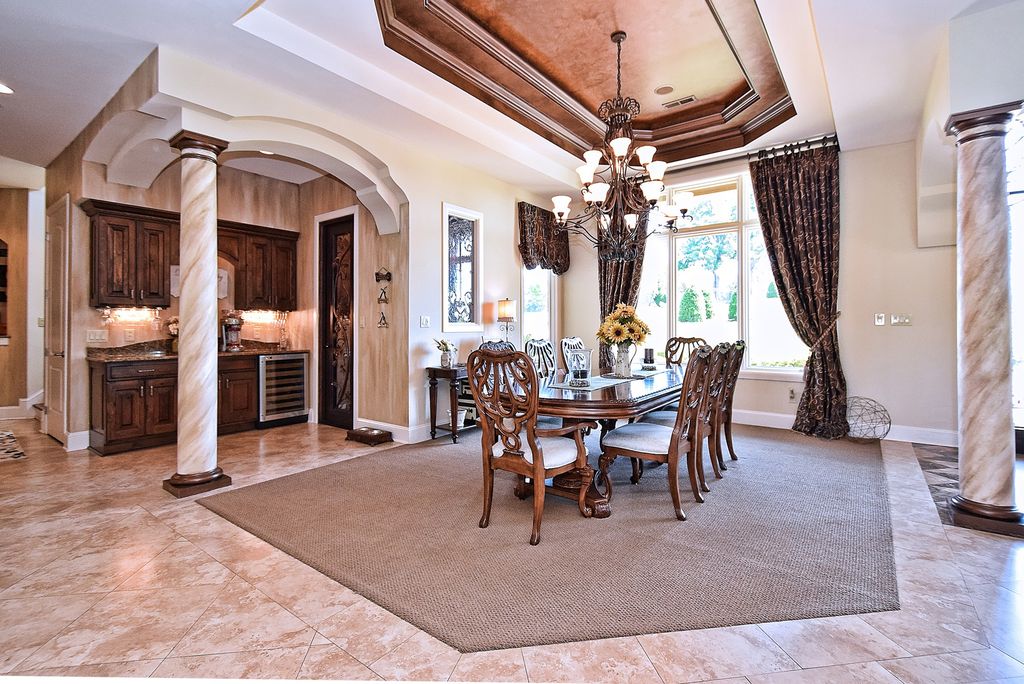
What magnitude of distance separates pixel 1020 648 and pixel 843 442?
340 cm

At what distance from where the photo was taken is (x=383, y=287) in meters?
5.28

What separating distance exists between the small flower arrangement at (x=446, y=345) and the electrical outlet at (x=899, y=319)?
4515 millimetres

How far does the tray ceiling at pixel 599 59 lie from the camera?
346 cm

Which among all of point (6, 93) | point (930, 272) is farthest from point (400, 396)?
point (930, 272)

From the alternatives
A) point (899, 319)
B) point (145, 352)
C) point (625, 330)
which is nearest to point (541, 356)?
point (625, 330)

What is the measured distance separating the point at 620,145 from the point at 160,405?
495 centimetres

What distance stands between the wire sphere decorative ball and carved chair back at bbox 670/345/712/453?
2.95 m

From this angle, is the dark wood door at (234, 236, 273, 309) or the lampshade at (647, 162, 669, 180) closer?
the lampshade at (647, 162, 669, 180)

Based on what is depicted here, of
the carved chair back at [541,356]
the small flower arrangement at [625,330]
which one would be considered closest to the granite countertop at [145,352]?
the carved chair back at [541,356]

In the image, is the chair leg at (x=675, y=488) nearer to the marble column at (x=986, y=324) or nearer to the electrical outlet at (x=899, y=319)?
the marble column at (x=986, y=324)

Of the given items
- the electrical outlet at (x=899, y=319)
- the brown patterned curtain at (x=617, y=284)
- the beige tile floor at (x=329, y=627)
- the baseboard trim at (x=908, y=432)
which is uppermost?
the brown patterned curtain at (x=617, y=284)

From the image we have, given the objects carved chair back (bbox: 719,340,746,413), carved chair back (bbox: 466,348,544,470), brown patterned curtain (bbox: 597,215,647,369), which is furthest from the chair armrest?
brown patterned curtain (bbox: 597,215,647,369)

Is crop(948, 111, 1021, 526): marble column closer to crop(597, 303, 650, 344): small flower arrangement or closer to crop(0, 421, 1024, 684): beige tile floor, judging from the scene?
crop(0, 421, 1024, 684): beige tile floor

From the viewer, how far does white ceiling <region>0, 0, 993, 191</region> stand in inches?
116
